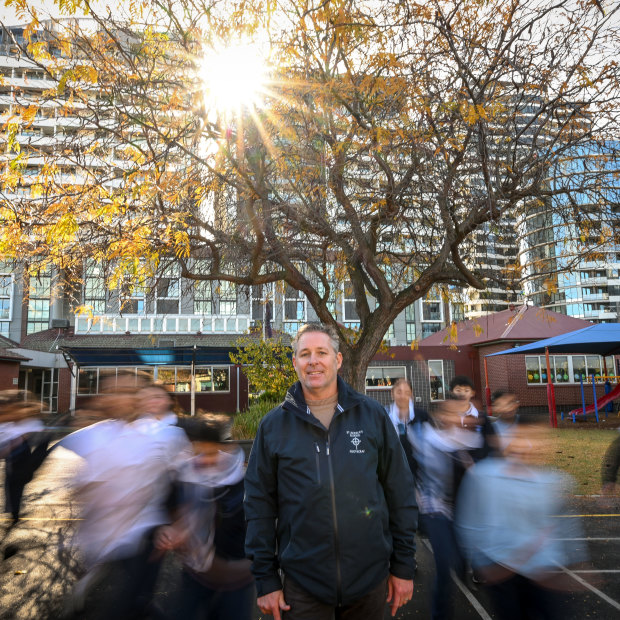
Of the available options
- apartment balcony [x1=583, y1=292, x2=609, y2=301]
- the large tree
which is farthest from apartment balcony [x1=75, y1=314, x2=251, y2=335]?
apartment balcony [x1=583, y1=292, x2=609, y2=301]

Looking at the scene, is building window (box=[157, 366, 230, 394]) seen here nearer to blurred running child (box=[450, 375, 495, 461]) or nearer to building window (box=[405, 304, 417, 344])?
blurred running child (box=[450, 375, 495, 461])

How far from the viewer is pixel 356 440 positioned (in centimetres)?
255

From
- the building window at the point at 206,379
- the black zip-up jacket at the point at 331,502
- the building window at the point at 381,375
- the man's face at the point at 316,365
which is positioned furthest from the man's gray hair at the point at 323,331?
the building window at the point at 206,379

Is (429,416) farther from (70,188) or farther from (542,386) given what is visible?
(542,386)

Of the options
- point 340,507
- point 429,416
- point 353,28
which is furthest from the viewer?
point 353,28

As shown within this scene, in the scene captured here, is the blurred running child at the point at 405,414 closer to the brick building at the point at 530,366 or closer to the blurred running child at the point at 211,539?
the blurred running child at the point at 211,539

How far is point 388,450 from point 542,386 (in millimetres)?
27945

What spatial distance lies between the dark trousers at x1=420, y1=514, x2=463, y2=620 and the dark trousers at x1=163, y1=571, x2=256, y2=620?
1.47 meters

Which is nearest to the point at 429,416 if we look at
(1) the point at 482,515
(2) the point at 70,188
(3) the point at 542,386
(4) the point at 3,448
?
(1) the point at 482,515

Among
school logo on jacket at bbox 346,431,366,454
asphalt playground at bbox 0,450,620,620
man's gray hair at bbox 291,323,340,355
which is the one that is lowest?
asphalt playground at bbox 0,450,620,620

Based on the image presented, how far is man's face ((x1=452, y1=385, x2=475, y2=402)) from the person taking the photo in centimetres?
472

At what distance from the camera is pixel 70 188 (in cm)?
772

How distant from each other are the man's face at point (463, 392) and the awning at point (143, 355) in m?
19.1

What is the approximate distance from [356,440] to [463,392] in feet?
8.38
